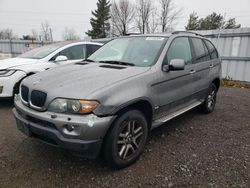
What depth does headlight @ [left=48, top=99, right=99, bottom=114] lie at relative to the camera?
2.29m

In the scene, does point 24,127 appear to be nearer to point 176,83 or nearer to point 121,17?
point 176,83

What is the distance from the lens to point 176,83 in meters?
3.42

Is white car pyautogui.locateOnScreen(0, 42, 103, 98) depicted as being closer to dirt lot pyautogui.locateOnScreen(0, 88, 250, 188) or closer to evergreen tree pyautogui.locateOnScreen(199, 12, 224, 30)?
dirt lot pyautogui.locateOnScreen(0, 88, 250, 188)

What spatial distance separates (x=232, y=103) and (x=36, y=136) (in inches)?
206

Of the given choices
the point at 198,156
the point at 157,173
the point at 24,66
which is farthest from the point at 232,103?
the point at 24,66

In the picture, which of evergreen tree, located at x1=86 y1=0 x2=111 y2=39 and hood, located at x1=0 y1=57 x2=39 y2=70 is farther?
Answer: evergreen tree, located at x1=86 y1=0 x2=111 y2=39

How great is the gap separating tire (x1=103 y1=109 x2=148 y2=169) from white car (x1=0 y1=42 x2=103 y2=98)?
319cm

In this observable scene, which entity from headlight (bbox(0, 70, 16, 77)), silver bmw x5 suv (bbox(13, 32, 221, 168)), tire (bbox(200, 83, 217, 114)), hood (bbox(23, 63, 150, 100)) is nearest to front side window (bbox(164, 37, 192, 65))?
silver bmw x5 suv (bbox(13, 32, 221, 168))

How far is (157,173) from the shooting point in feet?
8.77

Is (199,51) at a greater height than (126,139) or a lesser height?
greater

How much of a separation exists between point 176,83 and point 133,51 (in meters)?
0.86

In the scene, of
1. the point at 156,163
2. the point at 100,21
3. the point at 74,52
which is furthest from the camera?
the point at 100,21

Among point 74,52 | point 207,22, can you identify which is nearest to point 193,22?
point 207,22

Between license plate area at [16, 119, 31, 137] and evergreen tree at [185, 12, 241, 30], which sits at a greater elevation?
evergreen tree at [185, 12, 241, 30]
